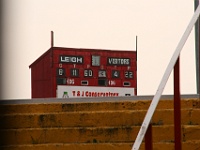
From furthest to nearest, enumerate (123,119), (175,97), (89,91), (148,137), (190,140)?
(89,91)
(123,119)
(190,140)
(175,97)
(148,137)

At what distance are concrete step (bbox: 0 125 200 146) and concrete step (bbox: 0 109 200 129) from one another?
0.12 meters

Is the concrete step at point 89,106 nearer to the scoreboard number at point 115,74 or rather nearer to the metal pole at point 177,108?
the metal pole at point 177,108

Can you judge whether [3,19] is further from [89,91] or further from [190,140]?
[89,91]

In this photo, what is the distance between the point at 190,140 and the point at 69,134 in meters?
0.95

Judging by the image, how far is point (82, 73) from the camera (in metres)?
26.6

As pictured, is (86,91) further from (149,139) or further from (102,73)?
(149,139)

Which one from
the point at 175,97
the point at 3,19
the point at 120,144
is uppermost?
the point at 3,19

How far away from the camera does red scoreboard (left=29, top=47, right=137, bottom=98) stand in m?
26.0

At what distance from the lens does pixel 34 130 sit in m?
5.23

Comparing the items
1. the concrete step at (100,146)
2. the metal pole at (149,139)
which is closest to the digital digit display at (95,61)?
the concrete step at (100,146)

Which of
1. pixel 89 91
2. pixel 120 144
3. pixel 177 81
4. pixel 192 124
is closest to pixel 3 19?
pixel 177 81

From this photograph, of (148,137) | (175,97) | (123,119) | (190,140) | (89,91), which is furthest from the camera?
(89,91)

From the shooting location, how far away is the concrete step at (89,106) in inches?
211

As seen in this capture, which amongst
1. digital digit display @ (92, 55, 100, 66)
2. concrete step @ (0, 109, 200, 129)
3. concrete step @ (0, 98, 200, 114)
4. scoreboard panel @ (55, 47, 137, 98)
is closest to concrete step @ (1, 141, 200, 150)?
concrete step @ (0, 109, 200, 129)
